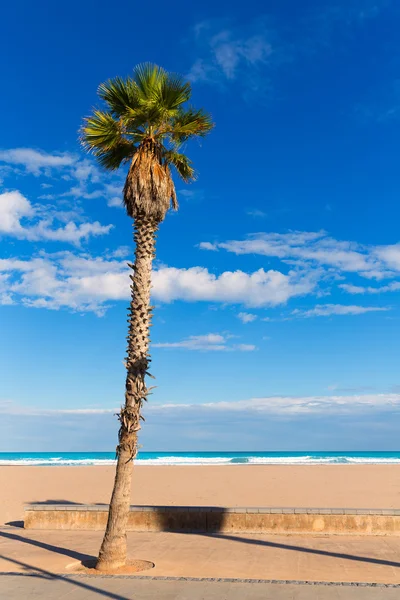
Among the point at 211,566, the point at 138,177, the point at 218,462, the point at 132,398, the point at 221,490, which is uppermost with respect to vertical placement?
the point at 138,177

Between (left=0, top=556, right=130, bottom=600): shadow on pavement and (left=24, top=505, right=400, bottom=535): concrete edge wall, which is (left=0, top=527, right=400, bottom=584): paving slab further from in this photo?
(left=24, top=505, right=400, bottom=535): concrete edge wall

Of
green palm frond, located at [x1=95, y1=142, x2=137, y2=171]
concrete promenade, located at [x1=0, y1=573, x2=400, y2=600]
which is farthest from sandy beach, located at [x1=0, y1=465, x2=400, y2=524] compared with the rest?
green palm frond, located at [x1=95, y1=142, x2=137, y2=171]

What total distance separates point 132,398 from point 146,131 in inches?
221

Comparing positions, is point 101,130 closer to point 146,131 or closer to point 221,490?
point 146,131

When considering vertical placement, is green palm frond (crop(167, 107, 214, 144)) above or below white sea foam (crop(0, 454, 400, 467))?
above

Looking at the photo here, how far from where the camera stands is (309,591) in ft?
25.4

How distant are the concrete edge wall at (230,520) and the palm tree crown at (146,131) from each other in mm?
7106

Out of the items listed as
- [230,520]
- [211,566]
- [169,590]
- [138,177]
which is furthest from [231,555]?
A: [138,177]

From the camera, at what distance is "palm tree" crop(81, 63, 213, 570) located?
1003cm

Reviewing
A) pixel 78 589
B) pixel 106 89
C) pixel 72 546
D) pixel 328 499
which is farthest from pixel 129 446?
pixel 328 499

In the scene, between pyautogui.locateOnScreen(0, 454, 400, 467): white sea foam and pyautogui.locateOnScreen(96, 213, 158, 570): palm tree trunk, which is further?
pyautogui.locateOnScreen(0, 454, 400, 467): white sea foam

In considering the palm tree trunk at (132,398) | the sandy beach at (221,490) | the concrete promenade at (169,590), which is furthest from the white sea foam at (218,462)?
the concrete promenade at (169,590)

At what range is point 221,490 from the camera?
25.8m

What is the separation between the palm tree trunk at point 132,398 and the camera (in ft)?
32.3
